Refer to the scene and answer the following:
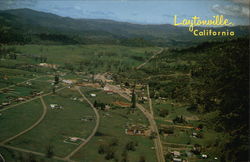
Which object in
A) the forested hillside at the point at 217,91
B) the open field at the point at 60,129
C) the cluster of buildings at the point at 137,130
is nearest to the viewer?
the open field at the point at 60,129

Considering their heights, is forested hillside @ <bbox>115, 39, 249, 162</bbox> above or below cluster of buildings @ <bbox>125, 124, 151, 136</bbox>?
above

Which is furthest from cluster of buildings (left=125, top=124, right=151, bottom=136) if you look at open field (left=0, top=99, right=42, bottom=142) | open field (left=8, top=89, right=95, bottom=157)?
open field (left=0, top=99, right=42, bottom=142)

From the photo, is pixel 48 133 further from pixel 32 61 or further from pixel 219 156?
pixel 32 61

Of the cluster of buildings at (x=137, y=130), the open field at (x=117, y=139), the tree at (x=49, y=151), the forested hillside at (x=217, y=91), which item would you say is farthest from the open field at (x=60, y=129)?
the forested hillside at (x=217, y=91)

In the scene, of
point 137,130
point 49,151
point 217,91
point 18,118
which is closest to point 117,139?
point 137,130

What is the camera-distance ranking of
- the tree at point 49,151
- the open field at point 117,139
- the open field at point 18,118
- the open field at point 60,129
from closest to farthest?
the tree at point 49,151 → the open field at point 117,139 → the open field at point 60,129 → the open field at point 18,118

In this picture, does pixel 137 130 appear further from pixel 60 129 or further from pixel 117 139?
pixel 60 129

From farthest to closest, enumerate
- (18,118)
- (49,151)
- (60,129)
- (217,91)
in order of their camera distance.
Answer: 1. (217,91)
2. (18,118)
3. (60,129)
4. (49,151)

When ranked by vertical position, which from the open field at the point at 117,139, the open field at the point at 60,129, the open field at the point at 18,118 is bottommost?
the open field at the point at 117,139

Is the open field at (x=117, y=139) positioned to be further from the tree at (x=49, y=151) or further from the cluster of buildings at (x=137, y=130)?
the tree at (x=49, y=151)

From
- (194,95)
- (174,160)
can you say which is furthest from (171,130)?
(194,95)

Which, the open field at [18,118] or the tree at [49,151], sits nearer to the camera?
the tree at [49,151]

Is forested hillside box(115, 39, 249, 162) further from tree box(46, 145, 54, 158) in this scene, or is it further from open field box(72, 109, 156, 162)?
tree box(46, 145, 54, 158)
